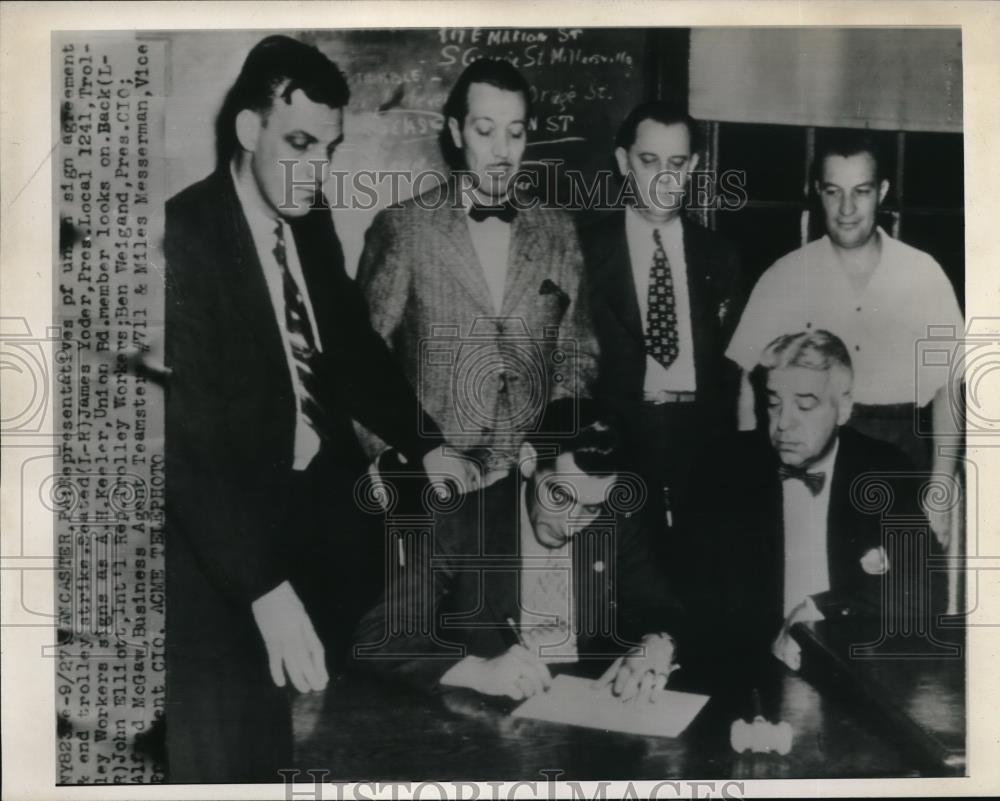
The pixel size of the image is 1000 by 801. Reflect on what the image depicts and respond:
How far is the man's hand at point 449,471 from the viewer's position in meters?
2.51

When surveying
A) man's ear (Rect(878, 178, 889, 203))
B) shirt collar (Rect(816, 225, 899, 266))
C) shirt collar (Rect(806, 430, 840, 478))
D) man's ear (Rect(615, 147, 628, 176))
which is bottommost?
shirt collar (Rect(806, 430, 840, 478))

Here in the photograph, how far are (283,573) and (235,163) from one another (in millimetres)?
1030

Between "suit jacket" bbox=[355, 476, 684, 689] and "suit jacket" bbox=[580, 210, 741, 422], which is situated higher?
"suit jacket" bbox=[580, 210, 741, 422]

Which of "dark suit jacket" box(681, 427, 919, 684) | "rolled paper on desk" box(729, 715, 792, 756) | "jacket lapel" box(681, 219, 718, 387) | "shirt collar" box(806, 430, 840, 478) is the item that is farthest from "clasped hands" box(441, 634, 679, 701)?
"jacket lapel" box(681, 219, 718, 387)

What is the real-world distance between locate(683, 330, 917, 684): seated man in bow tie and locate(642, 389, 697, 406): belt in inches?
6.1

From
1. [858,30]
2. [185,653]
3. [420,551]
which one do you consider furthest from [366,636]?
[858,30]

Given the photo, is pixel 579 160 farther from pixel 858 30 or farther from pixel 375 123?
pixel 858 30

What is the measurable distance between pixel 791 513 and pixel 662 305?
24.2 inches

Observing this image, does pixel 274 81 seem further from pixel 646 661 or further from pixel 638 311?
pixel 646 661

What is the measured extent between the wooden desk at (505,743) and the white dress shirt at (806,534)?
0.76 feet

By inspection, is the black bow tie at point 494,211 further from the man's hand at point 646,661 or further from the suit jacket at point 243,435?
the man's hand at point 646,661

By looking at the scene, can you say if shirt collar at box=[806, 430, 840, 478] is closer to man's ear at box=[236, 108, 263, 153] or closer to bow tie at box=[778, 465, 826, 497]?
bow tie at box=[778, 465, 826, 497]

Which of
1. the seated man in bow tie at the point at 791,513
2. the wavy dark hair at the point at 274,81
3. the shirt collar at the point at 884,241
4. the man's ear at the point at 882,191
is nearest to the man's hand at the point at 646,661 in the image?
the seated man in bow tie at the point at 791,513

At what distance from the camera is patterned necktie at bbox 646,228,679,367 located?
99.3 inches
